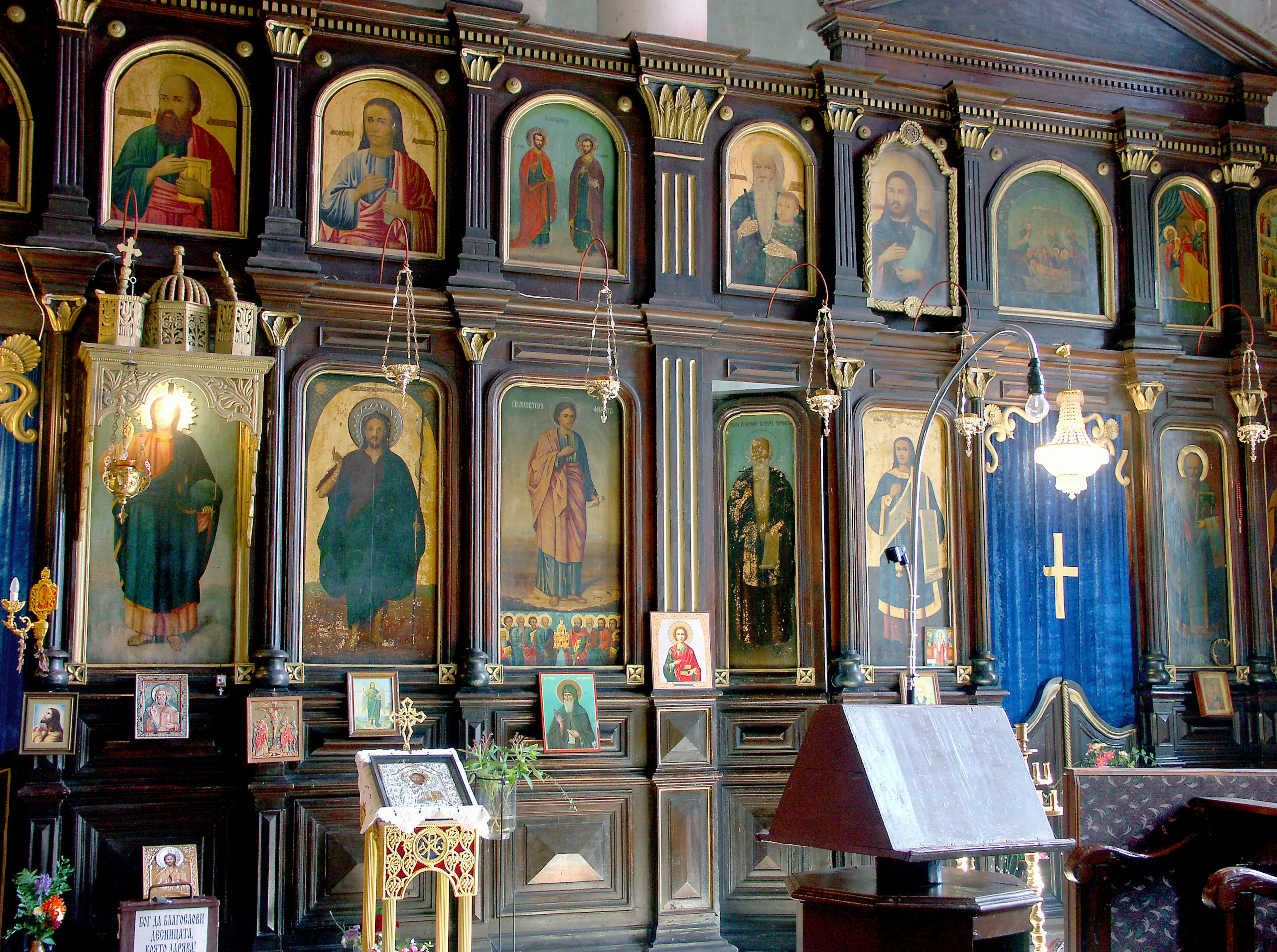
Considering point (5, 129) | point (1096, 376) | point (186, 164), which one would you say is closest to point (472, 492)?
point (186, 164)

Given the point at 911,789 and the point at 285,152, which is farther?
the point at 285,152

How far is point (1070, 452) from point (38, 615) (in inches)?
242

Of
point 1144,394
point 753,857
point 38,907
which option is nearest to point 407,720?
point 38,907

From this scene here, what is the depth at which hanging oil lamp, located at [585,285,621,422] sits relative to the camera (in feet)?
28.8

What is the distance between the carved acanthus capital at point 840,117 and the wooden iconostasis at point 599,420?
5 cm

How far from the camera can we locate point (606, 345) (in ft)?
29.7

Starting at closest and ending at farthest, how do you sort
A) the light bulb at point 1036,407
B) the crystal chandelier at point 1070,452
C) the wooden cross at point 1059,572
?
the light bulb at point 1036,407 → the crystal chandelier at point 1070,452 → the wooden cross at point 1059,572

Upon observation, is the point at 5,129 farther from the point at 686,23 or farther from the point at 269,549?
the point at 686,23

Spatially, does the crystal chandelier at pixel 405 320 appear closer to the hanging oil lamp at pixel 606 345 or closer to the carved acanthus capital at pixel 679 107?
the hanging oil lamp at pixel 606 345

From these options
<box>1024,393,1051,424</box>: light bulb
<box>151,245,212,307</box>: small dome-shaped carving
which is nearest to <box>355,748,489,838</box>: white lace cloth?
<box>151,245,212,307</box>: small dome-shaped carving

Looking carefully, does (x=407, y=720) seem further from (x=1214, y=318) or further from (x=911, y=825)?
(x=1214, y=318)

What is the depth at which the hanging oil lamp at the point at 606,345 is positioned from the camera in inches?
345

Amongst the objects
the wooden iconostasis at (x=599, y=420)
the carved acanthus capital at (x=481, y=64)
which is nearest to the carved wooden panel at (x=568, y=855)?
the wooden iconostasis at (x=599, y=420)

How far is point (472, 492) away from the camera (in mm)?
8570
